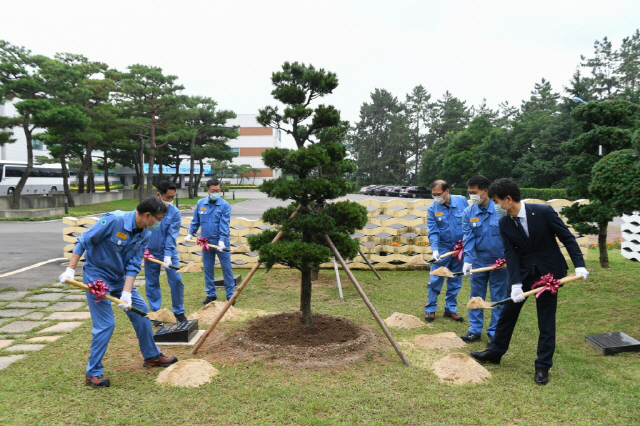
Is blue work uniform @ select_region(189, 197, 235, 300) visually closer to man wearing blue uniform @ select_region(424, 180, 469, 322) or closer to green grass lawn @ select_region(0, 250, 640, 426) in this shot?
green grass lawn @ select_region(0, 250, 640, 426)

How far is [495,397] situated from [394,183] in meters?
57.5

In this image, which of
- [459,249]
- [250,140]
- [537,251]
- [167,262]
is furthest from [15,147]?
[537,251]

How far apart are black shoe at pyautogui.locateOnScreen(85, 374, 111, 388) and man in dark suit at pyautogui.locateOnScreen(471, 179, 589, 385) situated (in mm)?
3582

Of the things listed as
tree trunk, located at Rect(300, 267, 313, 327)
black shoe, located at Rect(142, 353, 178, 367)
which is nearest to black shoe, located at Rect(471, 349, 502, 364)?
tree trunk, located at Rect(300, 267, 313, 327)

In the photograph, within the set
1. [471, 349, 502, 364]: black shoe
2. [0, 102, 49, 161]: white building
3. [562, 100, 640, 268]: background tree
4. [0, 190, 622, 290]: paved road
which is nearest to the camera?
[471, 349, 502, 364]: black shoe

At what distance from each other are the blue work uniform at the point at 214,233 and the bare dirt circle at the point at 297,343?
139 centimetres

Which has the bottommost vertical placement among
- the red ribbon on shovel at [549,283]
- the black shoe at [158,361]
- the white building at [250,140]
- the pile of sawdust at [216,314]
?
the pile of sawdust at [216,314]

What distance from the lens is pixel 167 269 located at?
5.66 m

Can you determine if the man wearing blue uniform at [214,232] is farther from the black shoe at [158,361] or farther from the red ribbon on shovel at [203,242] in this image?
the black shoe at [158,361]

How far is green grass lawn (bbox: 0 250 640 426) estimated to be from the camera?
125 inches

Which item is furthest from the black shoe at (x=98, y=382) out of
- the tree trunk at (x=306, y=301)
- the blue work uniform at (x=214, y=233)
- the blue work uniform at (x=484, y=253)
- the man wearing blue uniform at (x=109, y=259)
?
the blue work uniform at (x=484, y=253)

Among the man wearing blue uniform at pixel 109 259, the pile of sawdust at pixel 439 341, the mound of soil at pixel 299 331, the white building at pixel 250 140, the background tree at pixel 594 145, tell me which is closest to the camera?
the man wearing blue uniform at pixel 109 259

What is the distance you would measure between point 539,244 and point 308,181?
7.43ft

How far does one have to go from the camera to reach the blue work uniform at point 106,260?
145 inches
